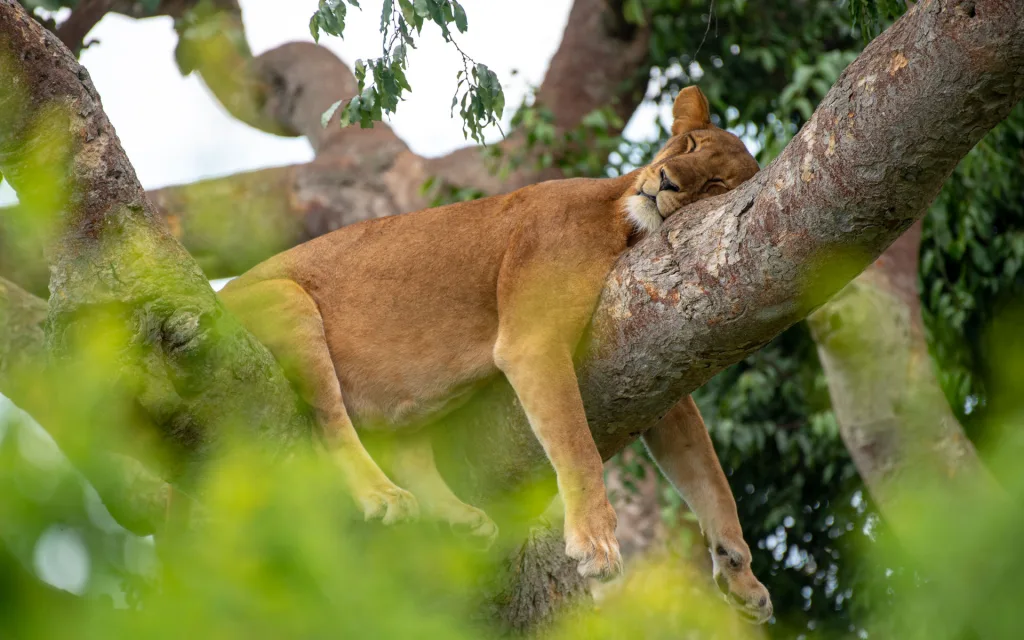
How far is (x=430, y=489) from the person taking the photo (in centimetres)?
400

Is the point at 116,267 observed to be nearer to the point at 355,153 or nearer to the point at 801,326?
the point at 801,326

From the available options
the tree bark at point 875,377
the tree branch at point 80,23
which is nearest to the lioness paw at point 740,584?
the tree bark at point 875,377

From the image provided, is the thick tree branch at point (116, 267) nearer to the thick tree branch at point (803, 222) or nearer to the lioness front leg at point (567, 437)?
the lioness front leg at point (567, 437)

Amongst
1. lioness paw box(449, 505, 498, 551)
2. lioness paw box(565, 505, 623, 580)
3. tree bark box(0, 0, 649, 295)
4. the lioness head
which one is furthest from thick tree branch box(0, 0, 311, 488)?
tree bark box(0, 0, 649, 295)

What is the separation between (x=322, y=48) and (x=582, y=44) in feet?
9.56

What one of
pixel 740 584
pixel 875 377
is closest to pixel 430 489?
pixel 740 584

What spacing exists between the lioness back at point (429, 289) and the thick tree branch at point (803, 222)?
0.26 m

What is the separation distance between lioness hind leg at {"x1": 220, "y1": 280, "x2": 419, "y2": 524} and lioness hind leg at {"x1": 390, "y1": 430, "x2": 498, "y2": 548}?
162mm

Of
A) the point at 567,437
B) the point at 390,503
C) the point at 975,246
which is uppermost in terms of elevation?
the point at 567,437

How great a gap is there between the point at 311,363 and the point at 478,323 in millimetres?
612

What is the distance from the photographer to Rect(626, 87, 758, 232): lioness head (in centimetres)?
397

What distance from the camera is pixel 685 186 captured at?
403cm

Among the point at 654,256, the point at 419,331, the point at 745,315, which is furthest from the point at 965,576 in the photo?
the point at 419,331

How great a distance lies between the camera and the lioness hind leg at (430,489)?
12.7 feet
